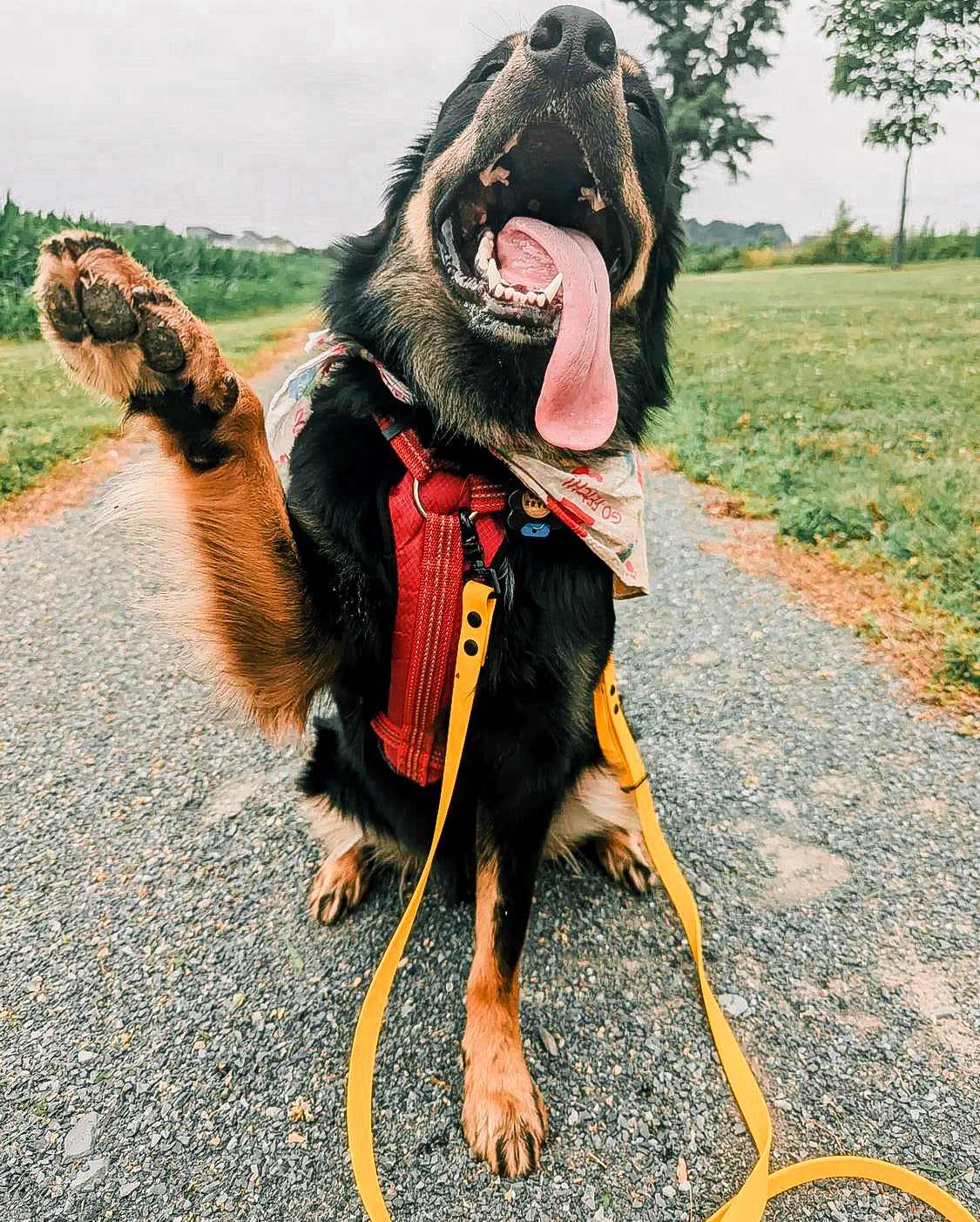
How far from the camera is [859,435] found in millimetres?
7777

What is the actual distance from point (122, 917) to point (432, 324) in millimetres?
2153

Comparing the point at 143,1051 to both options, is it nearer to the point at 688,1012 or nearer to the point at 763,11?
the point at 688,1012

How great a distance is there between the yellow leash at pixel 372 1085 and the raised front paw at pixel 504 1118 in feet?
0.87

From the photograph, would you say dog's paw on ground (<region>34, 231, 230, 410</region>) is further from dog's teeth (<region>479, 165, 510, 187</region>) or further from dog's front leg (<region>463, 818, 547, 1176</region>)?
dog's front leg (<region>463, 818, 547, 1176</region>)

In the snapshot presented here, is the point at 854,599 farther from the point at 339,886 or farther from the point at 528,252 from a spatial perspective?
the point at 339,886

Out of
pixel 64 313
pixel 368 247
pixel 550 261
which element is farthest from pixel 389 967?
pixel 368 247

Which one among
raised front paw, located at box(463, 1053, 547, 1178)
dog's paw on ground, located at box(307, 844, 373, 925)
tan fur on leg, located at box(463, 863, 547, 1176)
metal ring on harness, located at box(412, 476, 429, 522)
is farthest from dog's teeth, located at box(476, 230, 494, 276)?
raised front paw, located at box(463, 1053, 547, 1178)

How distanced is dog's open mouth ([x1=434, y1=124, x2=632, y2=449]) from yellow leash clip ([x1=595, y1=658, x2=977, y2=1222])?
88cm

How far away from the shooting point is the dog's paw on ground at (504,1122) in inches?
76.6

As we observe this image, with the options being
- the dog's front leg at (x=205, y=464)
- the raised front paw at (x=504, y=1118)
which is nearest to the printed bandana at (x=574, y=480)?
the dog's front leg at (x=205, y=464)

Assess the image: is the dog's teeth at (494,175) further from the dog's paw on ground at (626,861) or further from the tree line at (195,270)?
the tree line at (195,270)

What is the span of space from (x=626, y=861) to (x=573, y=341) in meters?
1.76

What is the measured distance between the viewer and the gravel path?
1898mm

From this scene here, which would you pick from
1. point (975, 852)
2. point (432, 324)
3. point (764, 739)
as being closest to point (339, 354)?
point (432, 324)
